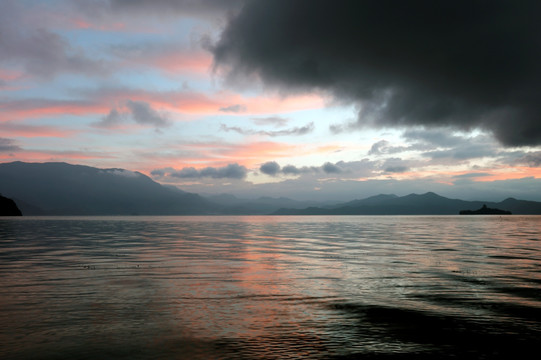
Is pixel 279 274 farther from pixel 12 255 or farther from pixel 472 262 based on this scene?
pixel 12 255

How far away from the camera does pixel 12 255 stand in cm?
4191

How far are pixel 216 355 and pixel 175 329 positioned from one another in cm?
351

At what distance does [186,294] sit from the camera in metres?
21.6

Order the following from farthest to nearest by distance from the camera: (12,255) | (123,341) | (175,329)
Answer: (12,255)
(175,329)
(123,341)

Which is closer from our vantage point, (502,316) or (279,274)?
(502,316)

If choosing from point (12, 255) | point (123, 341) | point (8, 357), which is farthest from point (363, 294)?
point (12, 255)

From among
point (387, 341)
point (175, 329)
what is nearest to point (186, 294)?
point (175, 329)

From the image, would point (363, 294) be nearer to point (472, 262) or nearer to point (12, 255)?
point (472, 262)

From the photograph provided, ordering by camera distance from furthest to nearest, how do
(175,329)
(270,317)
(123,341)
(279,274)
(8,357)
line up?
(279,274)
(270,317)
(175,329)
(123,341)
(8,357)

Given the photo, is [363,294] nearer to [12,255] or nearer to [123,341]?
[123,341]

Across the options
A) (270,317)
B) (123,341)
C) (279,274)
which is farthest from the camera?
(279,274)

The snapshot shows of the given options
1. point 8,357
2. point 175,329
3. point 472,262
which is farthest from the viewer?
point 472,262

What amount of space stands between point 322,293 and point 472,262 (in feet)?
71.8

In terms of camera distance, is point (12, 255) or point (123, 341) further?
point (12, 255)
